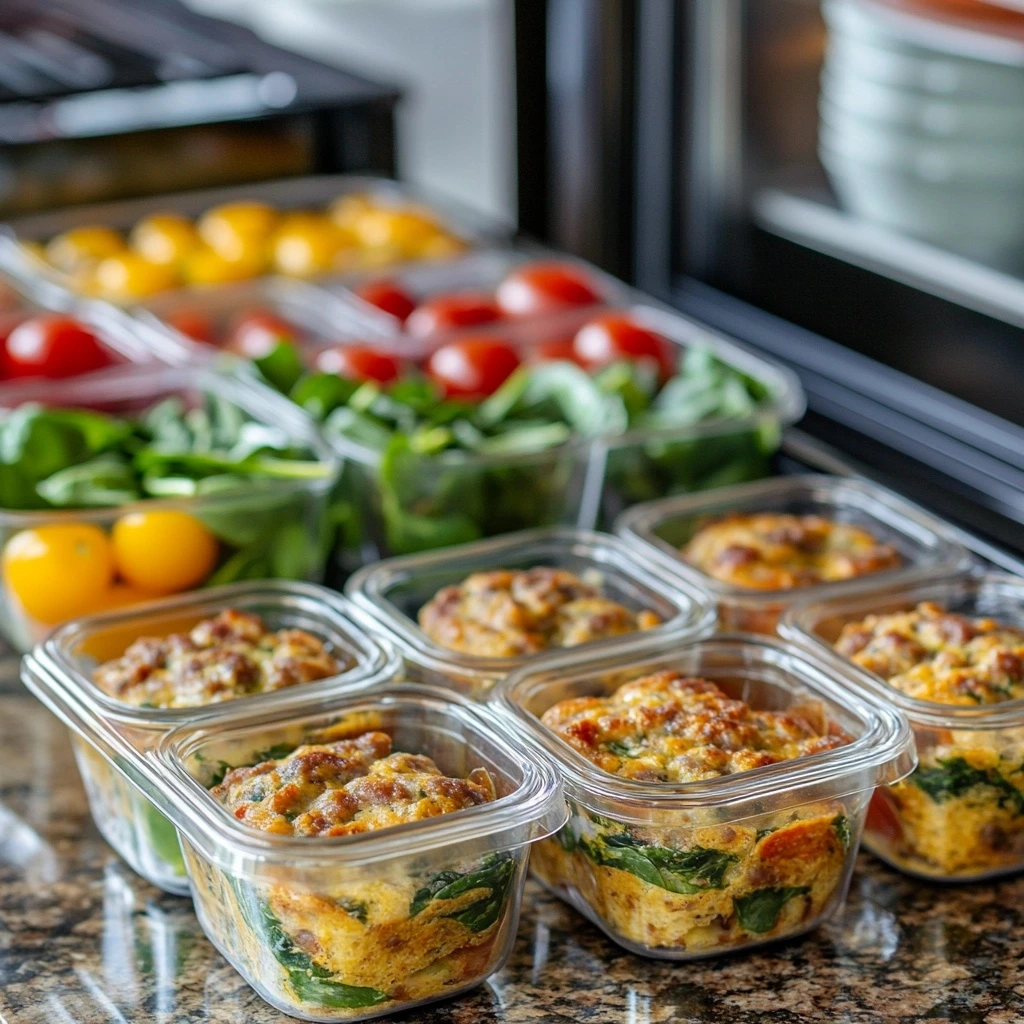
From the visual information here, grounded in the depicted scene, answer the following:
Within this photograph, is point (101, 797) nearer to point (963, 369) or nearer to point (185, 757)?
point (185, 757)

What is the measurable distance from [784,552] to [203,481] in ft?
1.66

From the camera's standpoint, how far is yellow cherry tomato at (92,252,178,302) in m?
2.07

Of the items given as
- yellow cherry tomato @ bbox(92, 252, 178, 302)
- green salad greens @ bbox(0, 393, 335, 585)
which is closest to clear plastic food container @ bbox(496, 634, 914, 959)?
green salad greens @ bbox(0, 393, 335, 585)

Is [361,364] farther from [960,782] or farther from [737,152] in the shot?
[960,782]

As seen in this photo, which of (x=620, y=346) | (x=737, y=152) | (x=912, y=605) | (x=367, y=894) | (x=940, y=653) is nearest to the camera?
(x=367, y=894)

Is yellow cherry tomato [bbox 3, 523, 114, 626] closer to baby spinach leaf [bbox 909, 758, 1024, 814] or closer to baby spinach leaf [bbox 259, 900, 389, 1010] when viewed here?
baby spinach leaf [bbox 259, 900, 389, 1010]

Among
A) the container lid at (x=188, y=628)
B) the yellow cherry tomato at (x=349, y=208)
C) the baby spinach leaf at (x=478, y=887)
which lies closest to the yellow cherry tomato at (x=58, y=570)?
the container lid at (x=188, y=628)

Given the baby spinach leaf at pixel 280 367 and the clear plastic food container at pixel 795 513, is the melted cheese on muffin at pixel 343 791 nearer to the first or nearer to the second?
the clear plastic food container at pixel 795 513

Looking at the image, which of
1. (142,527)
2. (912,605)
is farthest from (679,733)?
(142,527)

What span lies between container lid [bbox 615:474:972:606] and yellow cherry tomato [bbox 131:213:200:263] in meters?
0.86

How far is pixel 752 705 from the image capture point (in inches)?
49.6

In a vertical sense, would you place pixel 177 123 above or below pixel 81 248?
above

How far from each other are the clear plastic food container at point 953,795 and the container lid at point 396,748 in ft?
0.87

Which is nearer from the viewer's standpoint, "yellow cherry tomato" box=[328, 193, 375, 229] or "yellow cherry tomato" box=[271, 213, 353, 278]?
"yellow cherry tomato" box=[271, 213, 353, 278]
